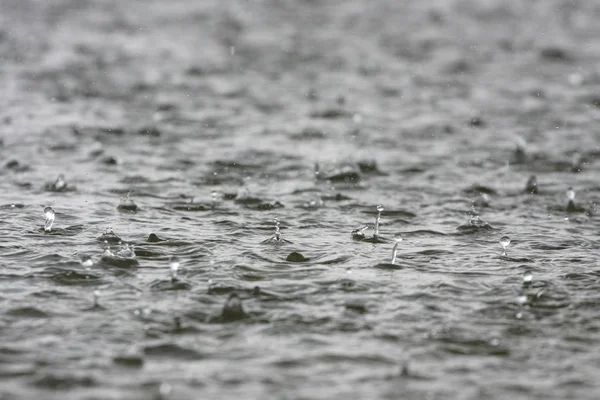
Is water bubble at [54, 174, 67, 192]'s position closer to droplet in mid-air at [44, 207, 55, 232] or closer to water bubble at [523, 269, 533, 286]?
droplet in mid-air at [44, 207, 55, 232]

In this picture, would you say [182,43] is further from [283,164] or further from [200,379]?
[200,379]

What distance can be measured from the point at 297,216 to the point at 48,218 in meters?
2.68

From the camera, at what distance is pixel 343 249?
897 centimetres

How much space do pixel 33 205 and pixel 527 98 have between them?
994 centimetres

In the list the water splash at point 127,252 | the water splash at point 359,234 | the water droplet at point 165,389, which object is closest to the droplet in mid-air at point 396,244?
the water splash at point 359,234

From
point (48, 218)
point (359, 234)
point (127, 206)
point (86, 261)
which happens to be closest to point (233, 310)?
point (86, 261)

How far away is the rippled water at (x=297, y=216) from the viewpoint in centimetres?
640

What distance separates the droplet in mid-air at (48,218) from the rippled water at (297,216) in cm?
12

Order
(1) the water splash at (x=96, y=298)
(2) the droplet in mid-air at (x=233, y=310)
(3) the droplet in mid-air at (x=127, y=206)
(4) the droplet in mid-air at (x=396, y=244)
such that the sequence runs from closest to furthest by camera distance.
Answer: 1. (2) the droplet in mid-air at (x=233, y=310)
2. (1) the water splash at (x=96, y=298)
3. (4) the droplet in mid-air at (x=396, y=244)
4. (3) the droplet in mid-air at (x=127, y=206)

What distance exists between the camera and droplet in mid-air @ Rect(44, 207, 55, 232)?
30.3ft

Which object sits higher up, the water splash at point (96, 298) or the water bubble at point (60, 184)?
the water bubble at point (60, 184)

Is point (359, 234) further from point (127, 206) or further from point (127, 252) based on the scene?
point (127, 206)

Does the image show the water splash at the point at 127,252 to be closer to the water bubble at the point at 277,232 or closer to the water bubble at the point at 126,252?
the water bubble at the point at 126,252

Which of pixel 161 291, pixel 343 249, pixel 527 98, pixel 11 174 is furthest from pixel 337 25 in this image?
pixel 161 291
